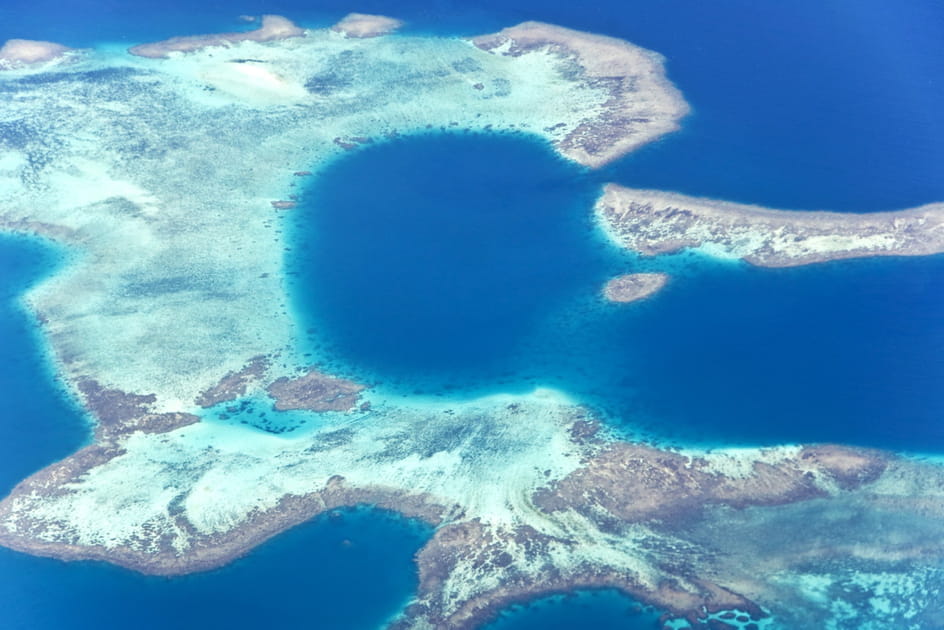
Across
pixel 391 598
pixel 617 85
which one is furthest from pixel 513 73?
pixel 391 598

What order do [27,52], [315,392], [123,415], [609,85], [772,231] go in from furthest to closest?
1. [27,52]
2. [609,85]
3. [772,231]
4. [315,392]
5. [123,415]

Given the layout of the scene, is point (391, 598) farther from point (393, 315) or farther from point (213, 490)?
point (393, 315)

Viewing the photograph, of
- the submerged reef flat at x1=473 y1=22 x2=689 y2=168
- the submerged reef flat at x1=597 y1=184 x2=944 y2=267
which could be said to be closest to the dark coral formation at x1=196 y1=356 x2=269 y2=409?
the submerged reef flat at x1=597 y1=184 x2=944 y2=267

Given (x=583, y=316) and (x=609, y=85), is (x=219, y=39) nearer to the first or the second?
(x=609, y=85)

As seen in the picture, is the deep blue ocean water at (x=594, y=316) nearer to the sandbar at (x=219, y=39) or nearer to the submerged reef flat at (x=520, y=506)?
the submerged reef flat at (x=520, y=506)

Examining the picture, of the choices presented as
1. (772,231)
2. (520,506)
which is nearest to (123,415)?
(520,506)

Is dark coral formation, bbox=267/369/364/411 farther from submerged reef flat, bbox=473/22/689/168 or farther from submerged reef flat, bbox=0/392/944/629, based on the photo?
submerged reef flat, bbox=473/22/689/168
